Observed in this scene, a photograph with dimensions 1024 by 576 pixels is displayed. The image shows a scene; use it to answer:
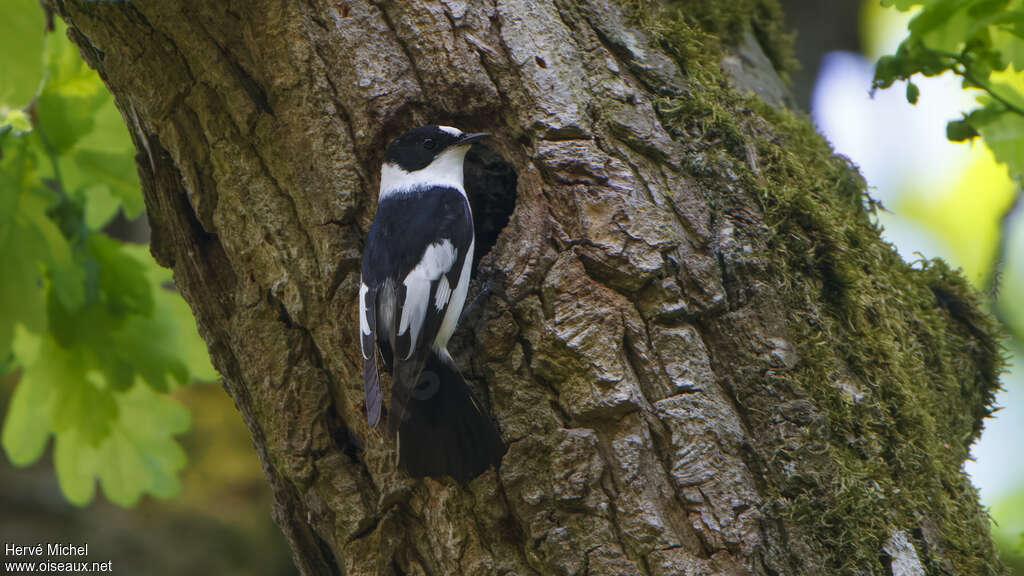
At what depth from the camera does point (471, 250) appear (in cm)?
310

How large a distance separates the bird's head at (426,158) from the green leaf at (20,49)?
1080mm

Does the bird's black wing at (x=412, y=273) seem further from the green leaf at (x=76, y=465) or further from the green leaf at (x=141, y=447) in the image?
the green leaf at (x=76, y=465)

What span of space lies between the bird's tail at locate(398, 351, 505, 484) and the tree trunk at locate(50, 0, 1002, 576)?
5 cm

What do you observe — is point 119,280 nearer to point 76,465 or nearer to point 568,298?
point 76,465

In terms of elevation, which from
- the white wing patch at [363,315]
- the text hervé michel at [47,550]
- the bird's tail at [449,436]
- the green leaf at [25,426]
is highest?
the white wing patch at [363,315]

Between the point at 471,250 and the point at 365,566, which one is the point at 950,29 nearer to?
the point at 471,250

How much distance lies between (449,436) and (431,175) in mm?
1353

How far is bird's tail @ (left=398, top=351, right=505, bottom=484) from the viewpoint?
2.42 metres

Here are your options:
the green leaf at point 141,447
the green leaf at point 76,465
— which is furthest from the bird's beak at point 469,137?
the green leaf at point 76,465

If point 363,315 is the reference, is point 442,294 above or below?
above

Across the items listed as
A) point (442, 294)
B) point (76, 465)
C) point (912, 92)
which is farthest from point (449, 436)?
point (76, 465)

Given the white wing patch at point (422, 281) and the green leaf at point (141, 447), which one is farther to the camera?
the green leaf at point (141, 447)

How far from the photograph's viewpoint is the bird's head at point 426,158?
290 cm

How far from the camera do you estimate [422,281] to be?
3.04m
